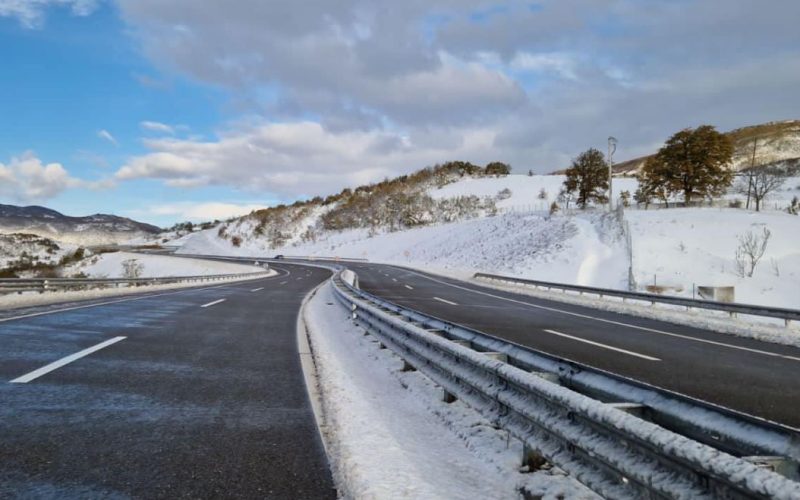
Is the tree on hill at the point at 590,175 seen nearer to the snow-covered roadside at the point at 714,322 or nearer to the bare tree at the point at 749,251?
the bare tree at the point at 749,251

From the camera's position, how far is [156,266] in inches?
3346

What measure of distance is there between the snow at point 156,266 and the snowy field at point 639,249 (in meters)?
26.6

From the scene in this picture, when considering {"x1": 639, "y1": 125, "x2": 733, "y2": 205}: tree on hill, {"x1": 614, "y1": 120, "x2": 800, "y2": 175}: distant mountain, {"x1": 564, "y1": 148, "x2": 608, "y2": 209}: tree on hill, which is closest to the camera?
{"x1": 639, "y1": 125, "x2": 733, "y2": 205}: tree on hill

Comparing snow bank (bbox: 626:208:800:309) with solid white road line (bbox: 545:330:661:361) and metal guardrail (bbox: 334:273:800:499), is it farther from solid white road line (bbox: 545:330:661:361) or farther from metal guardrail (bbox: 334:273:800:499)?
metal guardrail (bbox: 334:273:800:499)

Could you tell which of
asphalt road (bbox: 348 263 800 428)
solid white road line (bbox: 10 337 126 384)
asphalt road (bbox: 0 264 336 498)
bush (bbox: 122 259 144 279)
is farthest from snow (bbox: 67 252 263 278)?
asphalt road (bbox: 0 264 336 498)

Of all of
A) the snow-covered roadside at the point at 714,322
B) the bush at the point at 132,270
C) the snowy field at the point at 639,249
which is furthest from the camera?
the bush at the point at 132,270

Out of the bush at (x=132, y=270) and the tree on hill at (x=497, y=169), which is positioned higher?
the tree on hill at (x=497, y=169)

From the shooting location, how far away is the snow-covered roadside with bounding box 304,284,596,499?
336 centimetres

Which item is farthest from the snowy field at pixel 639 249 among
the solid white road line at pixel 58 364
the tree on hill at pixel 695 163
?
the solid white road line at pixel 58 364

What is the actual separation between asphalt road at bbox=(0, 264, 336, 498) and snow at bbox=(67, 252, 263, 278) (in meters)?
60.3

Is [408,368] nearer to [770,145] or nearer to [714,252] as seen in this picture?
[714,252]

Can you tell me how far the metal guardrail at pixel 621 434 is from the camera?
6.68ft

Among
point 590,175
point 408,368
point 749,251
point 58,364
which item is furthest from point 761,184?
point 58,364

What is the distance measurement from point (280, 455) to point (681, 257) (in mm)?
36280
